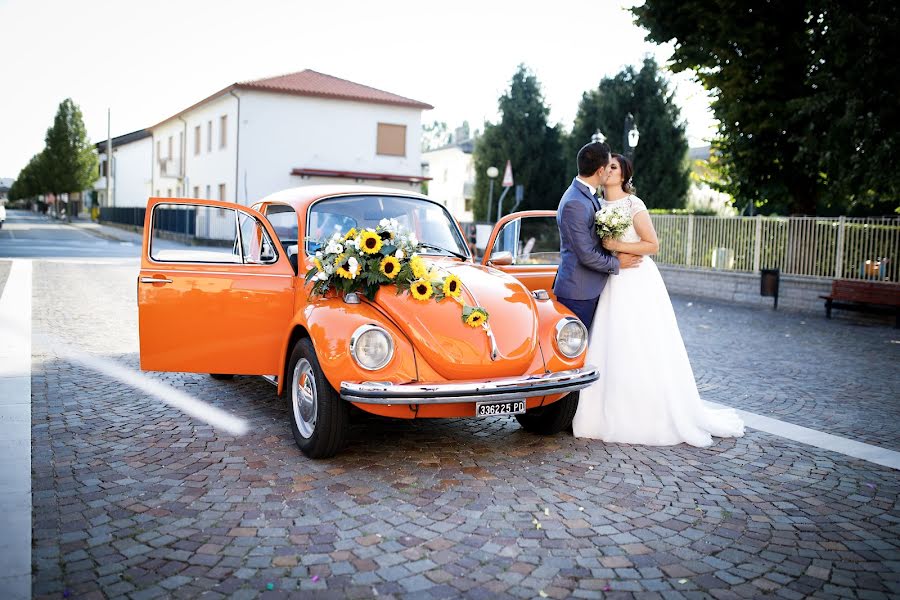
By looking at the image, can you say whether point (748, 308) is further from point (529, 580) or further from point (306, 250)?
point (529, 580)

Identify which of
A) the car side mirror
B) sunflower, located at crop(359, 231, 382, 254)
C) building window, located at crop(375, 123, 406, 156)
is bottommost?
the car side mirror

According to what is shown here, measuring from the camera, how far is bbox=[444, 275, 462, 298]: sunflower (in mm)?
4887

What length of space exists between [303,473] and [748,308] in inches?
570

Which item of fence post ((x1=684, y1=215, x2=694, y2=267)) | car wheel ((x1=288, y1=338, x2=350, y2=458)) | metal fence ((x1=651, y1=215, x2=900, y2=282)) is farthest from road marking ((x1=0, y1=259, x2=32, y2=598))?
fence post ((x1=684, y1=215, x2=694, y2=267))

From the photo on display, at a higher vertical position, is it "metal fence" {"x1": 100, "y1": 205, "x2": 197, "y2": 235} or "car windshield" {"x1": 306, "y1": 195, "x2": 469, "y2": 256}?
"metal fence" {"x1": 100, "y1": 205, "x2": 197, "y2": 235}

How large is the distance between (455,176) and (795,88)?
53058mm

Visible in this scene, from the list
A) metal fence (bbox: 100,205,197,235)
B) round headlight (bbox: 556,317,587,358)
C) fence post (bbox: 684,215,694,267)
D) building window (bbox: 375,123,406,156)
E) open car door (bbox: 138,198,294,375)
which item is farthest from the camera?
building window (bbox: 375,123,406,156)

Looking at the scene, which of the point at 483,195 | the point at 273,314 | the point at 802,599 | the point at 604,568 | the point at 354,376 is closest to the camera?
the point at 802,599

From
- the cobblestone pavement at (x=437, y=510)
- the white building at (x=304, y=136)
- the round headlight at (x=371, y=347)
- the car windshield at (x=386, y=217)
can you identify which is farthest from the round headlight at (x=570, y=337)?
the white building at (x=304, y=136)

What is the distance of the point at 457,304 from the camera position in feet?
16.0

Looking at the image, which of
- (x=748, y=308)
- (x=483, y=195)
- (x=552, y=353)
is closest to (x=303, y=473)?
(x=552, y=353)

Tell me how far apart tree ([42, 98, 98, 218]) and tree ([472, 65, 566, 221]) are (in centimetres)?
6300

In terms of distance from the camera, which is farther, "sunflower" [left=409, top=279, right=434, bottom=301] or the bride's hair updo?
the bride's hair updo

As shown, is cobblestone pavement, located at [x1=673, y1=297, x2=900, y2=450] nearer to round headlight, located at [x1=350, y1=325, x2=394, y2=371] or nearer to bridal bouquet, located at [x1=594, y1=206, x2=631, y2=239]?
bridal bouquet, located at [x1=594, y1=206, x2=631, y2=239]
